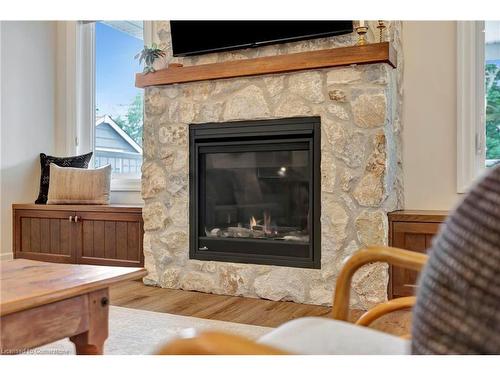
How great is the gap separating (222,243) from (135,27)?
7.86 ft

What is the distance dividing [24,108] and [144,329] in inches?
118

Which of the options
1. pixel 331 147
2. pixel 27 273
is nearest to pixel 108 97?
pixel 331 147

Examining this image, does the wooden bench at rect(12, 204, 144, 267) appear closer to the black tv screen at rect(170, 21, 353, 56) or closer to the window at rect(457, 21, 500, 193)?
the black tv screen at rect(170, 21, 353, 56)

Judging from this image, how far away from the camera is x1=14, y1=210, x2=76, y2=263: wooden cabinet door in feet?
12.6

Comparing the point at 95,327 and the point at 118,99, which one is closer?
the point at 95,327

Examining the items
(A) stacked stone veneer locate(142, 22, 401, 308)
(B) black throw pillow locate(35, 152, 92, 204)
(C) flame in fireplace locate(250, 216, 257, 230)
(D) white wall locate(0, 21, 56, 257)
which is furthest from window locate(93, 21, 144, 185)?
(C) flame in fireplace locate(250, 216, 257, 230)

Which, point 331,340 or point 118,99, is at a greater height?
point 118,99

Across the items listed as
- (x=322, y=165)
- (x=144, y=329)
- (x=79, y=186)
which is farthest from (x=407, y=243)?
(x=79, y=186)

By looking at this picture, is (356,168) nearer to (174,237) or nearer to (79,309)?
(174,237)

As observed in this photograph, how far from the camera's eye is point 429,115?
3037mm

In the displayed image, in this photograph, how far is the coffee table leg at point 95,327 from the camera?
136 centimetres

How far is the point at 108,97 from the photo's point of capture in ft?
14.5

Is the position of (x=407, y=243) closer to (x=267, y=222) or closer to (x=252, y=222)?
(x=267, y=222)

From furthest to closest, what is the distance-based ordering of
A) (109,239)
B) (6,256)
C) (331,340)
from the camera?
1. (6,256)
2. (109,239)
3. (331,340)
